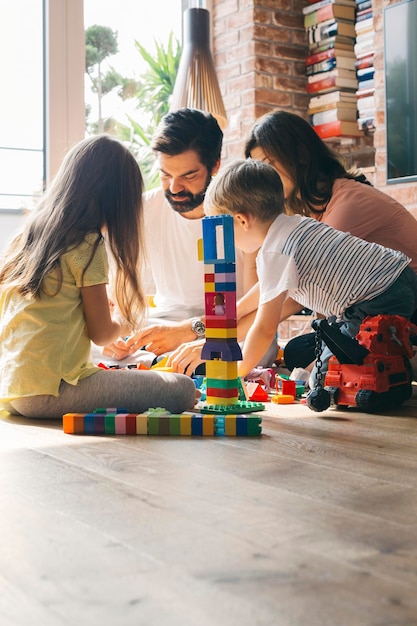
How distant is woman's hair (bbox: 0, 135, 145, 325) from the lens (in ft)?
6.20

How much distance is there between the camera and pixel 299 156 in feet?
7.89

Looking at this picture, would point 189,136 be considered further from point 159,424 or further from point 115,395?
point 159,424

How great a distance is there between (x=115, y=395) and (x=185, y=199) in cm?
104

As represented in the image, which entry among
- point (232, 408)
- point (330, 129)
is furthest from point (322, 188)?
point (330, 129)

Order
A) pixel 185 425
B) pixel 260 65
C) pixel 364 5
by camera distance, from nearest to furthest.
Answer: pixel 185 425 → pixel 364 5 → pixel 260 65

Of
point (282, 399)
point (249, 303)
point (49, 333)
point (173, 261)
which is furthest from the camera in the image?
point (173, 261)

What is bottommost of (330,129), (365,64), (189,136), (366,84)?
(189,136)

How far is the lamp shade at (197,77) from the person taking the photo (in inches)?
133

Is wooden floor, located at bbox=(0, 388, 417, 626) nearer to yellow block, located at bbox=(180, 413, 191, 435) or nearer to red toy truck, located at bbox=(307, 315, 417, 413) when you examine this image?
yellow block, located at bbox=(180, 413, 191, 435)

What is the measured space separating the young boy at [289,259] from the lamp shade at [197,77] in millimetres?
1358

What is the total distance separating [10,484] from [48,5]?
2922mm

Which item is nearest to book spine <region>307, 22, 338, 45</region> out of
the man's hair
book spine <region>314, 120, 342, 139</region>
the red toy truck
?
book spine <region>314, 120, 342, 139</region>

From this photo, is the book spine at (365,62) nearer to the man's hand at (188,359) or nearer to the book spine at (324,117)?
the book spine at (324,117)

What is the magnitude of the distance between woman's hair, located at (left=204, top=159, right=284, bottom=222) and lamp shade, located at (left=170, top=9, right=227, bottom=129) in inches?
54.2
